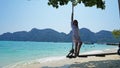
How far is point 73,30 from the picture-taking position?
48.0 ft

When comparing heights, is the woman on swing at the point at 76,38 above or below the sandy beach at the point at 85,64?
above

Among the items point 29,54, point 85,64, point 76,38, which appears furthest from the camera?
point 29,54

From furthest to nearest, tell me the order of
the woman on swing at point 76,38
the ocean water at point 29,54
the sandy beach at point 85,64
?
the ocean water at point 29,54, the woman on swing at point 76,38, the sandy beach at point 85,64

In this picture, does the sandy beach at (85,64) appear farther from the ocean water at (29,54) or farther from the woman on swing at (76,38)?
the ocean water at (29,54)

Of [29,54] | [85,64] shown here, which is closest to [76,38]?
[85,64]

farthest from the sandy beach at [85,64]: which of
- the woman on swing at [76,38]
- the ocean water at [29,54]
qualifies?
the ocean water at [29,54]

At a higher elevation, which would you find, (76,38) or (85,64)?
(76,38)

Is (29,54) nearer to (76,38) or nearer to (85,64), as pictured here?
(85,64)

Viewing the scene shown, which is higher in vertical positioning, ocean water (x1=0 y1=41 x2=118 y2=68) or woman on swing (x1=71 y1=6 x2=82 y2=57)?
woman on swing (x1=71 y1=6 x2=82 y2=57)

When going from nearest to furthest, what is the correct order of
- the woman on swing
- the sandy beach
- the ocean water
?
the sandy beach < the woman on swing < the ocean water

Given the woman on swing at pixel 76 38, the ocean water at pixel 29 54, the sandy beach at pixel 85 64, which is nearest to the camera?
the sandy beach at pixel 85 64

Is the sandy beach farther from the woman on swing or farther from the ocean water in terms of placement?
the ocean water

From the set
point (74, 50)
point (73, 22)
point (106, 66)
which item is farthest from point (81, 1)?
point (106, 66)

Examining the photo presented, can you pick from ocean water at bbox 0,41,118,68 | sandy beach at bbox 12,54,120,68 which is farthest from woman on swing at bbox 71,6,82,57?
ocean water at bbox 0,41,118,68
